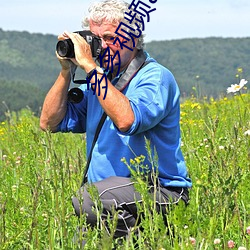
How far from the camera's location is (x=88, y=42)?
343cm

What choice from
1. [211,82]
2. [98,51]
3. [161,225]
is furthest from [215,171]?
[211,82]

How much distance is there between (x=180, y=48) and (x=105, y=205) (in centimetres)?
19500

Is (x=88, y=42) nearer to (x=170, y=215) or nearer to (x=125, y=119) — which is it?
(x=125, y=119)

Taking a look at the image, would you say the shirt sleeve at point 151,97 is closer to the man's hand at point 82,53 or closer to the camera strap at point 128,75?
the camera strap at point 128,75

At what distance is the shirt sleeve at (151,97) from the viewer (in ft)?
10.6

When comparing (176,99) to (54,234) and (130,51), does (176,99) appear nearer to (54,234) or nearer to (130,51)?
(130,51)

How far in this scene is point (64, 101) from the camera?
12.9ft

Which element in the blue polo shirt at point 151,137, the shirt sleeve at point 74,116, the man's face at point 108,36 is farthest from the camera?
the shirt sleeve at point 74,116

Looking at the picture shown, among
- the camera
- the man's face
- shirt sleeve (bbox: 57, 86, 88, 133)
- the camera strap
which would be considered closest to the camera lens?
the camera

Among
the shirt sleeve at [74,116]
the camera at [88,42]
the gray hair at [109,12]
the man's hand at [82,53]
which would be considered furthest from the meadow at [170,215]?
the gray hair at [109,12]

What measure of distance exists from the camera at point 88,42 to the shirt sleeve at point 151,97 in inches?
10.0

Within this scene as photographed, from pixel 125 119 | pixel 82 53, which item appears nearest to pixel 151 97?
pixel 125 119

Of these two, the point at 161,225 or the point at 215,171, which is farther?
the point at 215,171

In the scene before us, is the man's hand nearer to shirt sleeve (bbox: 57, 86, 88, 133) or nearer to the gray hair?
the gray hair
